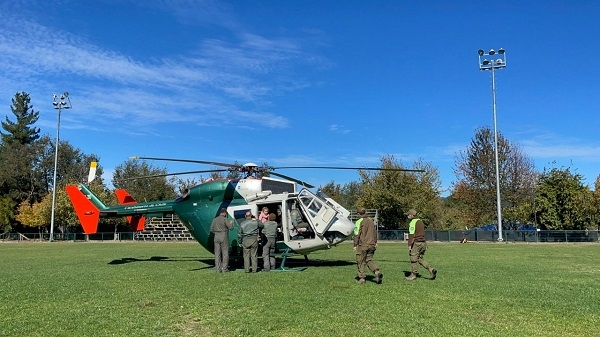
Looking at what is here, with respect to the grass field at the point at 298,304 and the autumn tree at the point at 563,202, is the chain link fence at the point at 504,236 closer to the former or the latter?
the autumn tree at the point at 563,202

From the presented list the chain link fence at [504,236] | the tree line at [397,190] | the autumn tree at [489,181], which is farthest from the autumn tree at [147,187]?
the autumn tree at [489,181]

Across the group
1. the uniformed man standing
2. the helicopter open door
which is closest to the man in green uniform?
the uniformed man standing

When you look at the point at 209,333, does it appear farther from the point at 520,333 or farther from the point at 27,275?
the point at 27,275

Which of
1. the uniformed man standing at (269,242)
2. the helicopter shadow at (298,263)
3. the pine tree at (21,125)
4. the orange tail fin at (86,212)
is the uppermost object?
the pine tree at (21,125)

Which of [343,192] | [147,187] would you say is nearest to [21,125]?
[147,187]

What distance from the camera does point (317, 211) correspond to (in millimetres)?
15266

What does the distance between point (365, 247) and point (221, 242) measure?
16.4 feet

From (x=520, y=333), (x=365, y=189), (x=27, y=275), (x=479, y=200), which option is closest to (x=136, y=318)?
(x=520, y=333)

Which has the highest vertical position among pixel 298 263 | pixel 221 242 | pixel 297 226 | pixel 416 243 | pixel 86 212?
pixel 86 212

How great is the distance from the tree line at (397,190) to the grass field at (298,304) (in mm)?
11592

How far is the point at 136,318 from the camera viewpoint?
25.5 feet

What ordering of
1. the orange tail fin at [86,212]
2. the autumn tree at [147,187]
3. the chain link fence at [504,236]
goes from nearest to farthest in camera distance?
the orange tail fin at [86,212], the chain link fence at [504,236], the autumn tree at [147,187]

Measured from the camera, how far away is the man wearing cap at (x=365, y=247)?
1161 cm

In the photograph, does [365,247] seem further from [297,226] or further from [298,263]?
[298,263]
